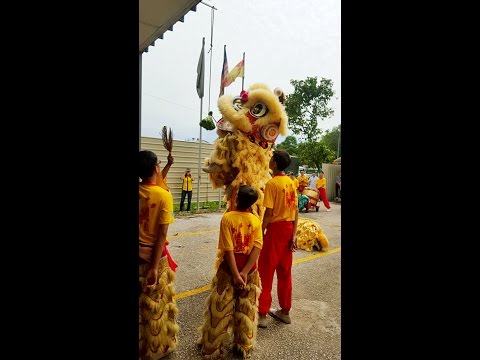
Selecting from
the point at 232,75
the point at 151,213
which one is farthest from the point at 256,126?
the point at 232,75

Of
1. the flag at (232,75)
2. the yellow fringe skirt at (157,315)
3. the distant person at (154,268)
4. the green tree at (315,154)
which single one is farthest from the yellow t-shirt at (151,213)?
the green tree at (315,154)

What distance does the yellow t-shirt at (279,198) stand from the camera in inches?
118

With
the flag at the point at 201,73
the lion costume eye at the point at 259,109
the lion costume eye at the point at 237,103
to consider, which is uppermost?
the flag at the point at 201,73

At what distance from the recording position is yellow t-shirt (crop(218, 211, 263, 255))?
2.31 meters

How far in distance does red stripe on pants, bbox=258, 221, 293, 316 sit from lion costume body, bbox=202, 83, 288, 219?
283mm

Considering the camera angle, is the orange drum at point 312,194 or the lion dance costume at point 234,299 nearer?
the lion dance costume at point 234,299

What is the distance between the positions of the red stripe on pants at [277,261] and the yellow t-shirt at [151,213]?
1316mm

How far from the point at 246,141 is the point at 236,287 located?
62.0 inches

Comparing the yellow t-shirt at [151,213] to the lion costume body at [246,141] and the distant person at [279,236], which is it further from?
the distant person at [279,236]

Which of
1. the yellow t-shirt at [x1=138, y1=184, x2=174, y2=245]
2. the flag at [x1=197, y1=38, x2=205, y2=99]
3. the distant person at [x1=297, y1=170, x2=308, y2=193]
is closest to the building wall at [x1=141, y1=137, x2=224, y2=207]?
the flag at [x1=197, y1=38, x2=205, y2=99]

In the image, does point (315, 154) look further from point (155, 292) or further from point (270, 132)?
point (155, 292)
